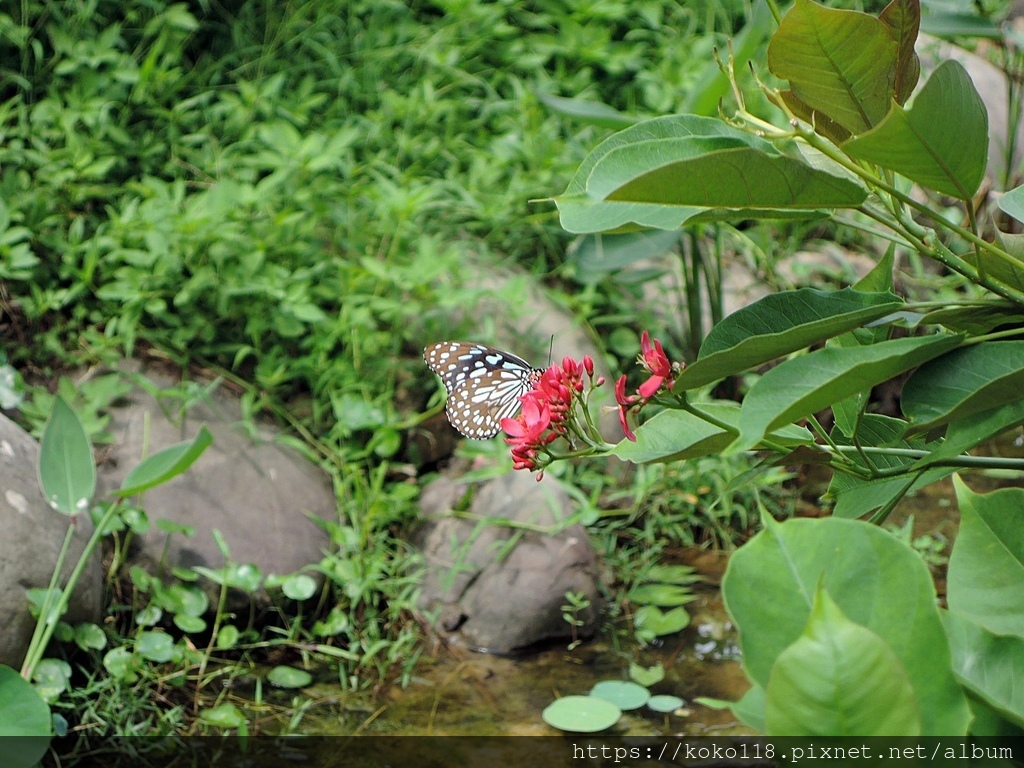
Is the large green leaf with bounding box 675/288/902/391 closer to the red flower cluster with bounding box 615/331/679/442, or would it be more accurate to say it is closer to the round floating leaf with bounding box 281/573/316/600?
the red flower cluster with bounding box 615/331/679/442

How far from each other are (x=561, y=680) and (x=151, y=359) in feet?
4.83

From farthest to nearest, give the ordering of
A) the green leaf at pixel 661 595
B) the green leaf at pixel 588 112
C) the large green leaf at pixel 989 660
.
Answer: the green leaf at pixel 588 112
the green leaf at pixel 661 595
the large green leaf at pixel 989 660

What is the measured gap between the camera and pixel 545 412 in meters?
0.89

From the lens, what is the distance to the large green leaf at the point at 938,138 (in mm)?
683

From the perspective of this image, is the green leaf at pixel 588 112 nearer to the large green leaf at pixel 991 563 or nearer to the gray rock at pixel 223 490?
the gray rock at pixel 223 490

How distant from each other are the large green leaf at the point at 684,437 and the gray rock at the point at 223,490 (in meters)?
1.83

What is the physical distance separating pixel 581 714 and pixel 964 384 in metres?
1.66

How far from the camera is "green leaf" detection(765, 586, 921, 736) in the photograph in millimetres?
476

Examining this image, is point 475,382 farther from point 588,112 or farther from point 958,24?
point 958,24

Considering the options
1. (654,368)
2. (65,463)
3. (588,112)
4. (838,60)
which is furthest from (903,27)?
(588,112)

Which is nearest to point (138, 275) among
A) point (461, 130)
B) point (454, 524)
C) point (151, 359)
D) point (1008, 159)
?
point (151, 359)

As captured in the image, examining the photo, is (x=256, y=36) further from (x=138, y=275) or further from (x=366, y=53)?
(x=138, y=275)

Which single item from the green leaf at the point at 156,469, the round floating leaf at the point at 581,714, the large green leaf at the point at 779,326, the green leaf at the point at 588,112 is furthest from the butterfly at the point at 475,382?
the large green leaf at the point at 779,326

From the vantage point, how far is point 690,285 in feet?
10.5
